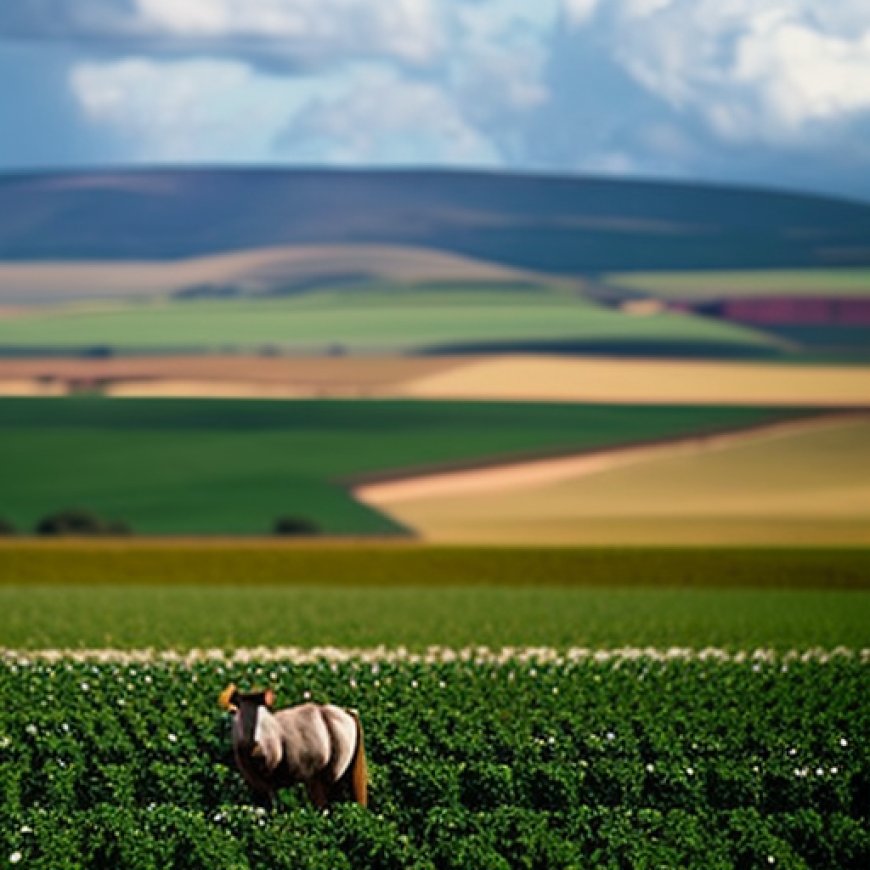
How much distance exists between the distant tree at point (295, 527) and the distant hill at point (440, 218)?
78.3ft

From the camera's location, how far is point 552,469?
6475 centimetres

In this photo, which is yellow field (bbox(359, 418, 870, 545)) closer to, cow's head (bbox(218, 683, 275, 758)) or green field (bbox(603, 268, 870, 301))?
green field (bbox(603, 268, 870, 301))

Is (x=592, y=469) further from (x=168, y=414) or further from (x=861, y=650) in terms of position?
(x=861, y=650)

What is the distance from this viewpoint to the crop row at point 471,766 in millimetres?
17016

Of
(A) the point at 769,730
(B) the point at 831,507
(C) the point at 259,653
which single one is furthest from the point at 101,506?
(A) the point at 769,730

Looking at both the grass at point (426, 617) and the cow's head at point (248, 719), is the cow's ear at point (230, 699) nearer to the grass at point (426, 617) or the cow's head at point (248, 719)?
the cow's head at point (248, 719)

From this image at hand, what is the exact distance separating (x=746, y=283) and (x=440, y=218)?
42.8 feet

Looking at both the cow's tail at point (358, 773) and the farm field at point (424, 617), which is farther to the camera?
the farm field at point (424, 617)

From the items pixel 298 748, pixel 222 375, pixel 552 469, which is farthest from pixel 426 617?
pixel 222 375

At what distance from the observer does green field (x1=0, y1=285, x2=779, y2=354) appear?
2876 inches

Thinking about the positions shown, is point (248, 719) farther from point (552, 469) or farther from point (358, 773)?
point (552, 469)

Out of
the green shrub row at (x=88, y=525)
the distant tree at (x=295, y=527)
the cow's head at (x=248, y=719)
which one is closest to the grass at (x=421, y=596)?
the distant tree at (x=295, y=527)

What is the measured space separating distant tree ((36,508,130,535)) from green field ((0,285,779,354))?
1054 centimetres

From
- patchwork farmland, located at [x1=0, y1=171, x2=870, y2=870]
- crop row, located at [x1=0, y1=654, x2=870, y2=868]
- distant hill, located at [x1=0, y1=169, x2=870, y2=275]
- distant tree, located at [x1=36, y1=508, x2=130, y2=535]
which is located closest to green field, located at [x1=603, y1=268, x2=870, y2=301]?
patchwork farmland, located at [x1=0, y1=171, x2=870, y2=870]
